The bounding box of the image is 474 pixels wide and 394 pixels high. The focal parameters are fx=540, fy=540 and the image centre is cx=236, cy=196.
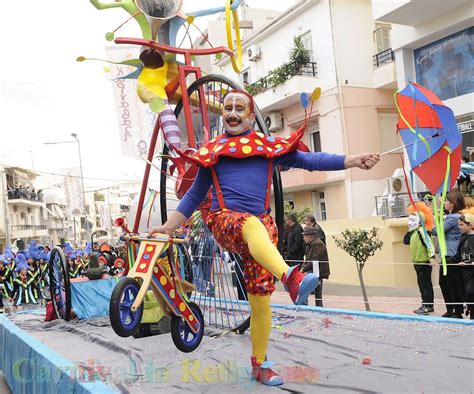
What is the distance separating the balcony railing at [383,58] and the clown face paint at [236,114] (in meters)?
11.6

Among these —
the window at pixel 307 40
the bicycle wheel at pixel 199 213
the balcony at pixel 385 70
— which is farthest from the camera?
the window at pixel 307 40

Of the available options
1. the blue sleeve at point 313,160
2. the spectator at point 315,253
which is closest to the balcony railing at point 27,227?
the spectator at point 315,253

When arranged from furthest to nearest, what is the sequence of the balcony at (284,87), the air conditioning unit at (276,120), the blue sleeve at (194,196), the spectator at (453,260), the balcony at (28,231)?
the balcony at (28,231) < the air conditioning unit at (276,120) < the balcony at (284,87) < the spectator at (453,260) < the blue sleeve at (194,196)

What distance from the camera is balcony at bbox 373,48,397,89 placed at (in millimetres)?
13805

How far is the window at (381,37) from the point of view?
14883mm

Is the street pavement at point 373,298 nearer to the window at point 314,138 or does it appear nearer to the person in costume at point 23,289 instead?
the person in costume at point 23,289

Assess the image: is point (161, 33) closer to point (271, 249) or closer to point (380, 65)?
point (271, 249)

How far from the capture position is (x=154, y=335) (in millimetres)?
4996

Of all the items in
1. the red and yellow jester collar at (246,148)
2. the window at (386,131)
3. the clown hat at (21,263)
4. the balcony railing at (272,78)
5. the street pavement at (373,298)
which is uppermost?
the balcony railing at (272,78)

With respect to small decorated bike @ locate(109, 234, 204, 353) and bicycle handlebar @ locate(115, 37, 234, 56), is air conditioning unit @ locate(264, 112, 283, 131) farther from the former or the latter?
small decorated bike @ locate(109, 234, 204, 353)

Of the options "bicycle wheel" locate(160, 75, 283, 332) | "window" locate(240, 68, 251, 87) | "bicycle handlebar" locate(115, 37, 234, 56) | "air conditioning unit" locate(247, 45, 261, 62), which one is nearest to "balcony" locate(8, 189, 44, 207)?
"window" locate(240, 68, 251, 87)

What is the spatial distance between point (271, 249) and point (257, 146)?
667mm

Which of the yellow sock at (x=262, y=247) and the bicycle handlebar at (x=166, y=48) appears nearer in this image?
the yellow sock at (x=262, y=247)

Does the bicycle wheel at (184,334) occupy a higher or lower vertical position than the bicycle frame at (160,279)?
lower
